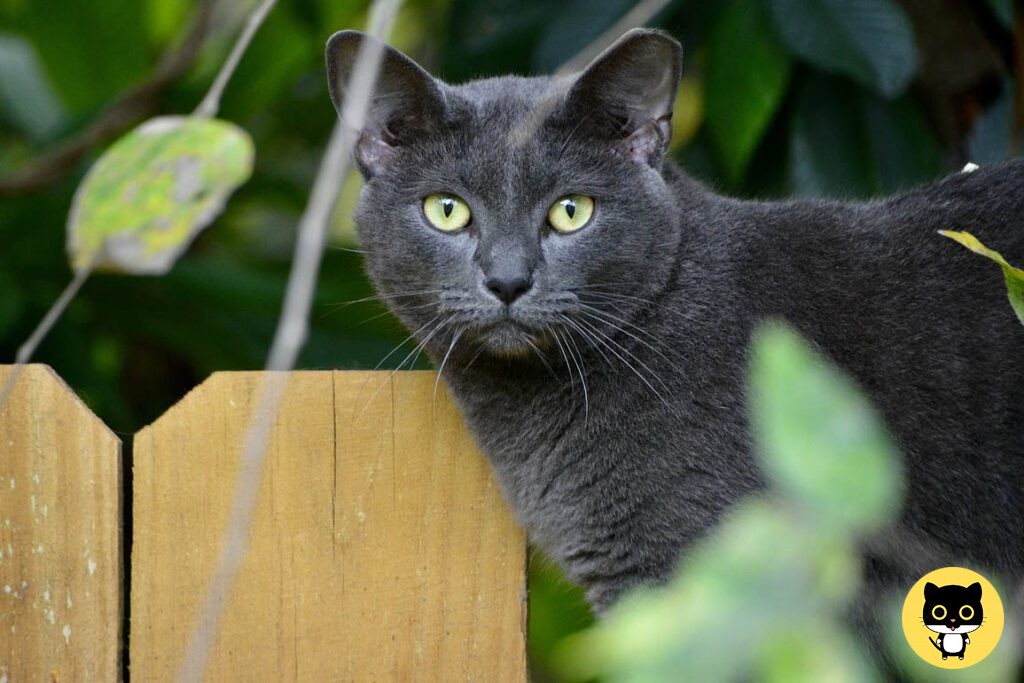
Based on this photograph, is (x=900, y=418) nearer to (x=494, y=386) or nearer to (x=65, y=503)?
(x=494, y=386)

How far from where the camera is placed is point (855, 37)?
249 cm

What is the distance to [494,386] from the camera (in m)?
1.93

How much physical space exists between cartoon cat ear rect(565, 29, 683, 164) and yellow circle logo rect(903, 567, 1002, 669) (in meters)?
0.89

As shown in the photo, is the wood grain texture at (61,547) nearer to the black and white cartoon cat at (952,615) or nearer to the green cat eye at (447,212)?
the green cat eye at (447,212)

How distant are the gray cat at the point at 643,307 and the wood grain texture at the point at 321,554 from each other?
0.15 meters

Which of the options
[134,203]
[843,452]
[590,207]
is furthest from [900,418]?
[843,452]

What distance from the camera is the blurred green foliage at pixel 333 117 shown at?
2.67 meters

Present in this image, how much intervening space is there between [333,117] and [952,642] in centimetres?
317

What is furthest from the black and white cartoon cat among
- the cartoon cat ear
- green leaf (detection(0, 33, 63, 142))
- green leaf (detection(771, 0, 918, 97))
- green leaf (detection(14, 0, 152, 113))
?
green leaf (detection(14, 0, 152, 113))

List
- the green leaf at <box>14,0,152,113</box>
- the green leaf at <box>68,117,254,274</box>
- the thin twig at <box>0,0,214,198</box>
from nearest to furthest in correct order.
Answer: the green leaf at <box>68,117,254,274</box>, the thin twig at <box>0,0,214,198</box>, the green leaf at <box>14,0,152,113</box>

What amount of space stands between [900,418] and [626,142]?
63 centimetres

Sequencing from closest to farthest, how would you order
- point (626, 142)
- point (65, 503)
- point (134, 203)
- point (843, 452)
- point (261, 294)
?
point (843, 452), point (134, 203), point (65, 503), point (626, 142), point (261, 294)

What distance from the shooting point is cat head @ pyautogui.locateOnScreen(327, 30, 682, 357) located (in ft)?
5.77

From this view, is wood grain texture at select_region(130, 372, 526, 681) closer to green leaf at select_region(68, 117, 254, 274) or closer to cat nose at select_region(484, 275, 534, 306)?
cat nose at select_region(484, 275, 534, 306)
